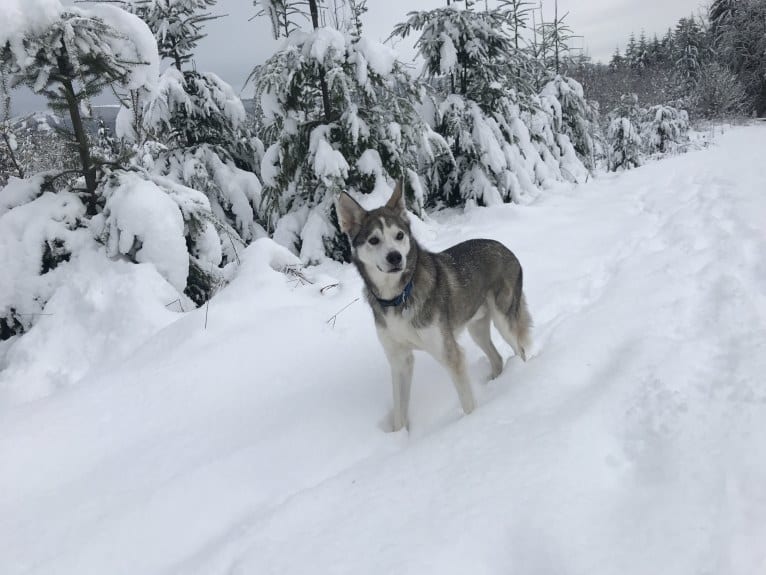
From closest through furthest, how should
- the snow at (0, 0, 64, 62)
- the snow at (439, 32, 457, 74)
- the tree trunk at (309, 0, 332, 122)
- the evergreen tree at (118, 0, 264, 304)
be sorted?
the snow at (0, 0, 64, 62)
the tree trunk at (309, 0, 332, 122)
the evergreen tree at (118, 0, 264, 304)
the snow at (439, 32, 457, 74)

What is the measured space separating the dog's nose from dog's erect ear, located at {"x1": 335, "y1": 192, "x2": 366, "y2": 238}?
1.68ft

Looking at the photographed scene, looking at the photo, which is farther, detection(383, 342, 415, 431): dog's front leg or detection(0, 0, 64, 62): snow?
detection(0, 0, 64, 62): snow

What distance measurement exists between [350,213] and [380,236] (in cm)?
Answer: 37

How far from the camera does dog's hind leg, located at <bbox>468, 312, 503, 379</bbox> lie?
12.9 ft

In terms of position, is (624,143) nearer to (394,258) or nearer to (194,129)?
(194,129)

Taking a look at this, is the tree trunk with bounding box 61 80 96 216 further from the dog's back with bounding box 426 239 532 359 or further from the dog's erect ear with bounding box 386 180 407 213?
the dog's back with bounding box 426 239 532 359

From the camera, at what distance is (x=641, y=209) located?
28.1 feet

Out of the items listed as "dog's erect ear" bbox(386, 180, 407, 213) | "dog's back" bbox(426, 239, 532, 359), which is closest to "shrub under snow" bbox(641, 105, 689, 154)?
"dog's back" bbox(426, 239, 532, 359)

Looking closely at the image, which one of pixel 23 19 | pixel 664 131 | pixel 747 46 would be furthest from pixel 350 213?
pixel 747 46

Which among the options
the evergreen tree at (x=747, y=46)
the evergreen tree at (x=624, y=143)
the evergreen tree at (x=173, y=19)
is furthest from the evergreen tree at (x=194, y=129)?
the evergreen tree at (x=747, y=46)

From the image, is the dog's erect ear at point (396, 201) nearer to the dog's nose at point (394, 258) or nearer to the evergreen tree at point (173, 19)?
the dog's nose at point (394, 258)

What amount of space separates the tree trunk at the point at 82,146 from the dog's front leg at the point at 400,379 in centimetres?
413

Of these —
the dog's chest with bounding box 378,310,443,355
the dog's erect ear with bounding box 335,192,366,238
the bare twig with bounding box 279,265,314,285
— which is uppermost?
the dog's erect ear with bounding box 335,192,366,238

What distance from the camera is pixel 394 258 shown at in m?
2.88
